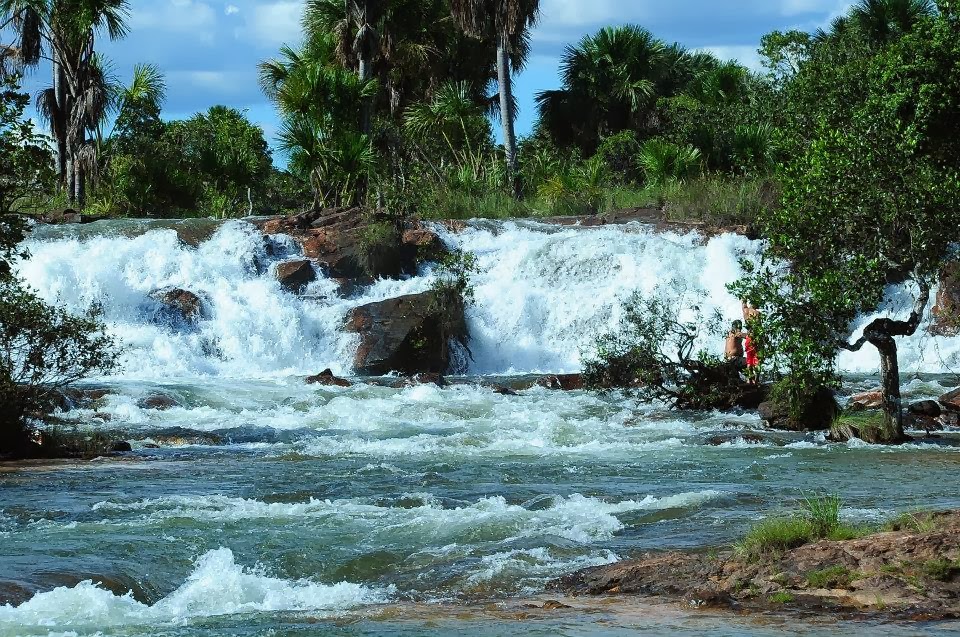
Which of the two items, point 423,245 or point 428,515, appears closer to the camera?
point 428,515

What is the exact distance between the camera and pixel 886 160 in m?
13.9

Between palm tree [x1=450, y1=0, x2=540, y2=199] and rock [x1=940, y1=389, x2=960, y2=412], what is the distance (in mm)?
20790

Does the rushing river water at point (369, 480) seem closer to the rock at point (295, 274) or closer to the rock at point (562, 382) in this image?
the rock at point (295, 274)

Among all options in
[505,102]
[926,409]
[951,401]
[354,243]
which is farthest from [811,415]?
[505,102]

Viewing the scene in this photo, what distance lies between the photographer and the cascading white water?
25.8m

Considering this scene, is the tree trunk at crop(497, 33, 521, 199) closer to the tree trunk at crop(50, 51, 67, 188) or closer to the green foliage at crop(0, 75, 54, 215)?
the tree trunk at crop(50, 51, 67, 188)

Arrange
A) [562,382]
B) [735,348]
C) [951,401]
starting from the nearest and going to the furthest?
1. [951,401]
2. [735,348]
3. [562,382]

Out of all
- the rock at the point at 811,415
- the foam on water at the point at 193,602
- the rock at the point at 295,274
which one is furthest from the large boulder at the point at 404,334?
the foam on water at the point at 193,602

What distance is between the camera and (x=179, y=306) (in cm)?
2670

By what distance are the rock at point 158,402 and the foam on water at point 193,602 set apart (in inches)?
432

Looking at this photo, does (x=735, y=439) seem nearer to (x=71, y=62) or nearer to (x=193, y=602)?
(x=193, y=602)

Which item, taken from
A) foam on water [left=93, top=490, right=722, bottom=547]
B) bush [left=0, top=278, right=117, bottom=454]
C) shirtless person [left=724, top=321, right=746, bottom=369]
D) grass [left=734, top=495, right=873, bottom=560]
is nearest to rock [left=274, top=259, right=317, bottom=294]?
shirtless person [left=724, top=321, right=746, bottom=369]

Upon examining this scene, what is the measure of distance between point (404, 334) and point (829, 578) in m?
18.6

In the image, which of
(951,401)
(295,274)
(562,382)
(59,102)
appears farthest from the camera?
(59,102)
